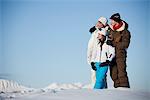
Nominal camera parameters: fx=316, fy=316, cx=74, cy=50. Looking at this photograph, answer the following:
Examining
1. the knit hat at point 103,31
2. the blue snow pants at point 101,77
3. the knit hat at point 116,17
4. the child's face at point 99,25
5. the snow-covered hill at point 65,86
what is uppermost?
the knit hat at point 116,17

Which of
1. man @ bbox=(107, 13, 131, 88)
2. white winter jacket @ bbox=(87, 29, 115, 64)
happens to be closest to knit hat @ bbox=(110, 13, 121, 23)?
man @ bbox=(107, 13, 131, 88)

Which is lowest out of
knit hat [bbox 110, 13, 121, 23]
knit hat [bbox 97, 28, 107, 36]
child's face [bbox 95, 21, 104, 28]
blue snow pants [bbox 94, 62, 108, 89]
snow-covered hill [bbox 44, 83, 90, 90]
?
snow-covered hill [bbox 44, 83, 90, 90]

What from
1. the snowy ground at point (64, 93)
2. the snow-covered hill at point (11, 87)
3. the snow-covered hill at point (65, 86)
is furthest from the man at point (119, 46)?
the snow-covered hill at point (11, 87)

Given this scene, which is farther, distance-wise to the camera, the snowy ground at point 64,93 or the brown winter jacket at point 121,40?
the brown winter jacket at point 121,40

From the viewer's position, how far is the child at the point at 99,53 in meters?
2.93

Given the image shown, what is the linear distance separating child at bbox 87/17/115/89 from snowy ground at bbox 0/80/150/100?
0.12 meters

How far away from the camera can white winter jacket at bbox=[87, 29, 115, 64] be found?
2.95 m

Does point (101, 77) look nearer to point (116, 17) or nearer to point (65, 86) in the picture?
point (65, 86)

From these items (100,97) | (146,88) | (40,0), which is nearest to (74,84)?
(100,97)

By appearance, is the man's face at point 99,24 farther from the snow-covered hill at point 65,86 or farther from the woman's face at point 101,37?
the snow-covered hill at point 65,86

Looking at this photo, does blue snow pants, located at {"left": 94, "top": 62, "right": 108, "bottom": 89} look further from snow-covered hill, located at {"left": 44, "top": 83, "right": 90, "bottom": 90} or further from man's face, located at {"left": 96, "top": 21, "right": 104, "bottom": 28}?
man's face, located at {"left": 96, "top": 21, "right": 104, "bottom": 28}

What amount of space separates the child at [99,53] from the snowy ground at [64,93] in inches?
4.5

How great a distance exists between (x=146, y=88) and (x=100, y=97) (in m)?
0.46

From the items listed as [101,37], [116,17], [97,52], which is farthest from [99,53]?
[116,17]
